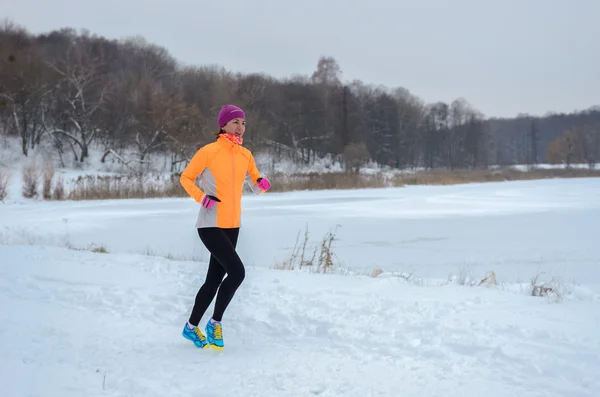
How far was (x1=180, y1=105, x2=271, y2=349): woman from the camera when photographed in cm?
311

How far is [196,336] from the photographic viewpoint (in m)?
3.18

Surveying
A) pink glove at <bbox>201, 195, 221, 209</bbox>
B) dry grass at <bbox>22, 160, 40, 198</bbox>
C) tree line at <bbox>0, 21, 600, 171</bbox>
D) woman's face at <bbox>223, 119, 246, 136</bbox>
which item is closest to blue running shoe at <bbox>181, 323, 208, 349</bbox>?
pink glove at <bbox>201, 195, 221, 209</bbox>

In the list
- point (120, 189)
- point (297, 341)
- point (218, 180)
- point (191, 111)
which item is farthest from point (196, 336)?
point (191, 111)

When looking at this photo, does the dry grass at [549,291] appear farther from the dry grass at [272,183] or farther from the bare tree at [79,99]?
the bare tree at [79,99]

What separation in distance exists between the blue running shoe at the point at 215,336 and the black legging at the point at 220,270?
1.9 inches

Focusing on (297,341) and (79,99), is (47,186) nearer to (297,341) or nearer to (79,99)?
(297,341)

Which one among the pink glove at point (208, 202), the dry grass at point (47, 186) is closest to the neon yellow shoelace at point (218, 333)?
the pink glove at point (208, 202)

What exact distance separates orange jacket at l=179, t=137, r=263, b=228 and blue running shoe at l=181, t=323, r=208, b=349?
644mm

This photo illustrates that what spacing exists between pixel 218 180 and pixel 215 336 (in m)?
0.94

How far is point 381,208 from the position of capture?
15.8 m

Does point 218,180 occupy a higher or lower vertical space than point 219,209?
higher

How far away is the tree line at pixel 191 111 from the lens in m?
33.1

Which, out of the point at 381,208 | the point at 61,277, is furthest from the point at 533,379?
the point at 381,208

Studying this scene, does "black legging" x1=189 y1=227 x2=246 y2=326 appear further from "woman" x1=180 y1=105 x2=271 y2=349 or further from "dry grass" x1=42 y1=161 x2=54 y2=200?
"dry grass" x1=42 y1=161 x2=54 y2=200
